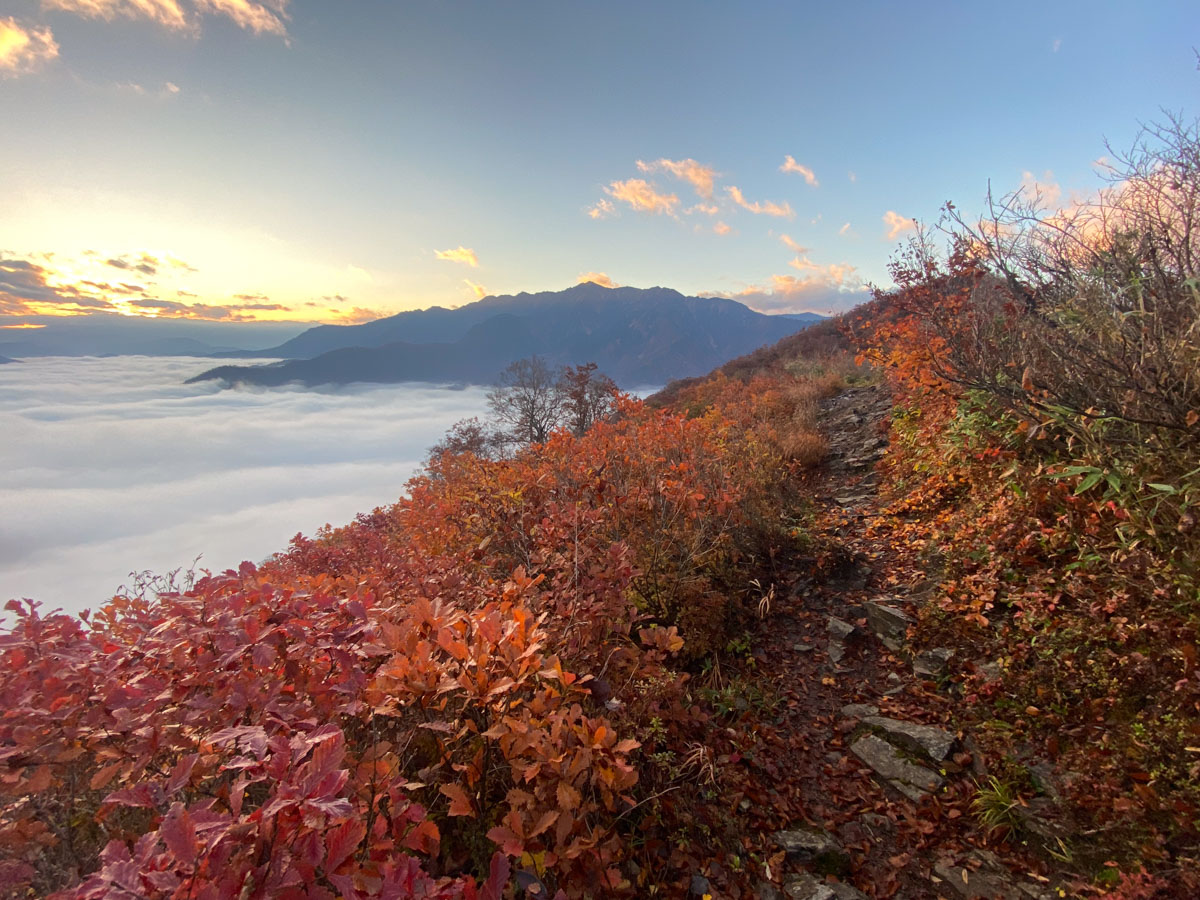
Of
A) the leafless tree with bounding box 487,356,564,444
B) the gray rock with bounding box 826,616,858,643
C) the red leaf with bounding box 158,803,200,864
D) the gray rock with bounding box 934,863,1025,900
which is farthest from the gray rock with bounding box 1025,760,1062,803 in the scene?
the leafless tree with bounding box 487,356,564,444

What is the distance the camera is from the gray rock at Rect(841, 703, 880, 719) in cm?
397

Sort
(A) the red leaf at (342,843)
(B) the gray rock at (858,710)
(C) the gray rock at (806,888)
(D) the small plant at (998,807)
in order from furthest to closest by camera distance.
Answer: (B) the gray rock at (858,710) < (D) the small plant at (998,807) < (C) the gray rock at (806,888) < (A) the red leaf at (342,843)

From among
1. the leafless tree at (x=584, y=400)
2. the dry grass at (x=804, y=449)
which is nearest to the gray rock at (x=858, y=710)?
the dry grass at (x=804, y=449)

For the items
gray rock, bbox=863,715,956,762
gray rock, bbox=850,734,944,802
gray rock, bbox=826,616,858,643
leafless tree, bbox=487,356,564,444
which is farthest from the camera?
leafless tree, bbox=487,356,564,444

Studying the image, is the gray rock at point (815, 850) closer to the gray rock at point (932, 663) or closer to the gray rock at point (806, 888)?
the gray rock at point (806, 888)

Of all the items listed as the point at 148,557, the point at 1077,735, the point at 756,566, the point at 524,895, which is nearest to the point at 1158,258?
the point at 1077,735

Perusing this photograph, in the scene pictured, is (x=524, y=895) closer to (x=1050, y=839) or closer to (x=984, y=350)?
(x=1050, y=839)

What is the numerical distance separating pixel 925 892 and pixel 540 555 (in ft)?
10.3

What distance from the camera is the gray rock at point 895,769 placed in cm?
330

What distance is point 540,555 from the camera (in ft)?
13.7

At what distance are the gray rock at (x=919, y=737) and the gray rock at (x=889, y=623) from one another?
853mm

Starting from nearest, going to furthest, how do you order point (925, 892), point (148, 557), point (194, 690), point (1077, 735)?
point (194, 690) < point (925, 892) < point (1077, 735) < point (148, 557)

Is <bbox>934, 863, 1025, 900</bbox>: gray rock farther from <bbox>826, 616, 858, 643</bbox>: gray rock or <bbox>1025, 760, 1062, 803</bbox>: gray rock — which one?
<bbox>826, 616, 858, 643</bbox>: gray rock

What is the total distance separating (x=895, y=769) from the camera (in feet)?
11.4
